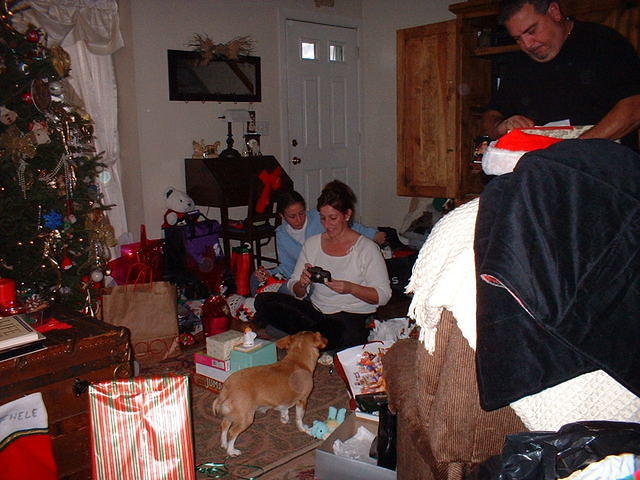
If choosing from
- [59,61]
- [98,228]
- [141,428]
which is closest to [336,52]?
[59,61]

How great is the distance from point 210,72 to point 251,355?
3016mm

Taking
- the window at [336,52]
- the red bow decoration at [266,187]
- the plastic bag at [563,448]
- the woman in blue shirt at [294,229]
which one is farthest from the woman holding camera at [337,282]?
the window at [336,52]

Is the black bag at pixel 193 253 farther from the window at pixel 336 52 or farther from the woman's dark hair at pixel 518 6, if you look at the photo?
the woman's dark hair at pixel 518 6

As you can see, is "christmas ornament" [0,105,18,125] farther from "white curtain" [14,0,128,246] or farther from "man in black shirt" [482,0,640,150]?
"man in black shirt" [482,0,640,150]

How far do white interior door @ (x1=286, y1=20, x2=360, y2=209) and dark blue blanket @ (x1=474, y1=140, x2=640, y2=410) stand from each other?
4461 millimetres

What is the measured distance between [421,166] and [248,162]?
144 centimetres

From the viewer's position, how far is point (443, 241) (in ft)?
3.72

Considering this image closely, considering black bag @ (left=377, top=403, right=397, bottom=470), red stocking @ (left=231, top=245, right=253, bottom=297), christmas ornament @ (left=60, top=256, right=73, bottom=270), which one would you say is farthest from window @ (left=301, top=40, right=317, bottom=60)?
black bag @ (left=377, top=403, right=397, bottom=470)

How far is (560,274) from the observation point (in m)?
0.91

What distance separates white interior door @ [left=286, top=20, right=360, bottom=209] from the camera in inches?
208

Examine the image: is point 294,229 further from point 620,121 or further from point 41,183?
point 620,121

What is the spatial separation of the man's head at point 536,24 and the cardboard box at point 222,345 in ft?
5.62

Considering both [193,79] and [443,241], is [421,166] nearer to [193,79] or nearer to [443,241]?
[193,79]

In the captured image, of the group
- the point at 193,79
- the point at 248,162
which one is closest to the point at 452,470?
the point at 248,162
